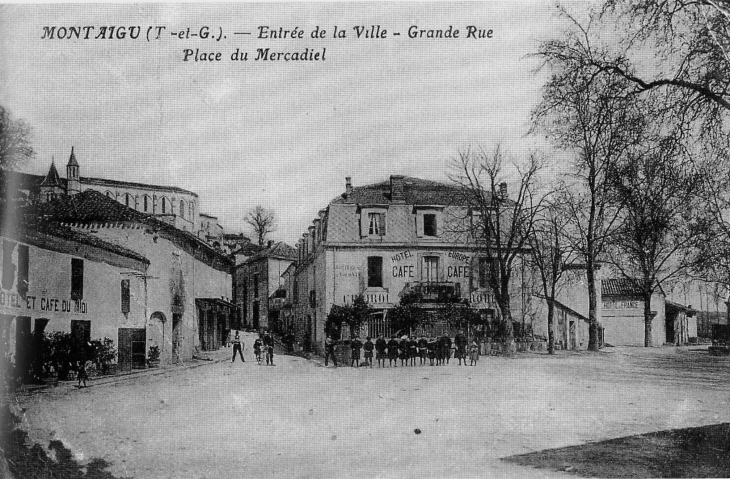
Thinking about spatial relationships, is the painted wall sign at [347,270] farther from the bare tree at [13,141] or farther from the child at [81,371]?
the bare tree at [13,141]

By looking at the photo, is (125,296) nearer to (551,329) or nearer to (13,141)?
(13,141)

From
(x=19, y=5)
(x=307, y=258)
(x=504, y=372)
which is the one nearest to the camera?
(x=19, y=5)

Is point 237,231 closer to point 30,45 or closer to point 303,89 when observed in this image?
point 303,89

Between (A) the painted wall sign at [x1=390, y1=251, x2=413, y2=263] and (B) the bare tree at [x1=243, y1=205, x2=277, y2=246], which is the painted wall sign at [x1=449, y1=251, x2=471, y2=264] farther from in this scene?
(B) the bare tree at [x1=243, y1=205, x2=277, y2=246]

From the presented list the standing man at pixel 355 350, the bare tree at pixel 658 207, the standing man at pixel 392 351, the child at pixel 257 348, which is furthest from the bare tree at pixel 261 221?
the bare tree at pixel 658 207

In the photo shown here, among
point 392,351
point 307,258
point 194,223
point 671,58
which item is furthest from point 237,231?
point 671,58

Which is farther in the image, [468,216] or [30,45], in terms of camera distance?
[468,216]

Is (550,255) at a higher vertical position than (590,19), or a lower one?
lower
